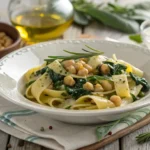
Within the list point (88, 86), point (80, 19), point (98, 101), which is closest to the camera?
point (98, 101)

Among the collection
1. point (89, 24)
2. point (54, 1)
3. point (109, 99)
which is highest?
point (109, 99)

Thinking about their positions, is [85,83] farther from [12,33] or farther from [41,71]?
[12,33]

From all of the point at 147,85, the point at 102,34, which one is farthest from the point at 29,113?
the point at 102,34

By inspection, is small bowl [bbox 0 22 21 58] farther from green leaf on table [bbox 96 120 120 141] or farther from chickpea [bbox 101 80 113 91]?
green leaf on table [bbox 96 120 120 141]

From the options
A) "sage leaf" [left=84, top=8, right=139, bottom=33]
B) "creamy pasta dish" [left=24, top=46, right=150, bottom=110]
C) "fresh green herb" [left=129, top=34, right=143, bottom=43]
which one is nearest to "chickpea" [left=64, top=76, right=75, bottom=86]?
"creamy pasta dish" [left=24, top=46, right=150, bottom=110]

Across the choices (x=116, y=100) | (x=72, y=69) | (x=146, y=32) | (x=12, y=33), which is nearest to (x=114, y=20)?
(x=146, y=32)

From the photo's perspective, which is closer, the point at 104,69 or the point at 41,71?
the point at 104,69

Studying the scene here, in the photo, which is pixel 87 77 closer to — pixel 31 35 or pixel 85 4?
pixel 31 35
